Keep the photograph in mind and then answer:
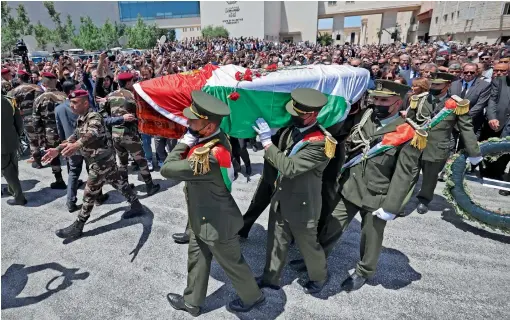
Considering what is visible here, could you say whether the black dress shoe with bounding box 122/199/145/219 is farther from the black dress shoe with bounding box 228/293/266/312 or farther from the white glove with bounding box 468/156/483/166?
the white glove with bounding box 468/156/483/166

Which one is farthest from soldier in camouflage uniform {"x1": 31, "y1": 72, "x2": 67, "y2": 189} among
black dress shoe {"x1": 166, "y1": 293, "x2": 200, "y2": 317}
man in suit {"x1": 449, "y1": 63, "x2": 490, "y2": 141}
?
man in suit {"x1": 449, "y1": 63, "x2": 490, "y2": 141}

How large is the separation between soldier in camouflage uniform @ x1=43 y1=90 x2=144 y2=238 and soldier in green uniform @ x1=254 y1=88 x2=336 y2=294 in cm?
216

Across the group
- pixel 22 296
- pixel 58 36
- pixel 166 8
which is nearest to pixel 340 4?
pixel 166 8

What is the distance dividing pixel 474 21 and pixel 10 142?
138 feet

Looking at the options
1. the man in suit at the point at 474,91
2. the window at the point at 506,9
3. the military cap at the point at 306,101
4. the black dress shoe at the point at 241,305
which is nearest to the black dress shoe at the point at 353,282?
the black dress shoe at the point at 241,305

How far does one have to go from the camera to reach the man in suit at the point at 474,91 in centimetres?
539

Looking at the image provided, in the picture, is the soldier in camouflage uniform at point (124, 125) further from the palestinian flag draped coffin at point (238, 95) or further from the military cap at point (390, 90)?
the military cap at point (390, 90)

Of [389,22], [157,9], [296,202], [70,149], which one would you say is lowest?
[296,202]

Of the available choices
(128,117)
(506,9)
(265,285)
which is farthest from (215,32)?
(265,285)

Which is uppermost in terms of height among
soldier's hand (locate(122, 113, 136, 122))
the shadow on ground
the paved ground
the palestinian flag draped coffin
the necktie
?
the palestinian flag draped coffin

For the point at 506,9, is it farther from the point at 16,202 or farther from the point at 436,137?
the point at 16,202

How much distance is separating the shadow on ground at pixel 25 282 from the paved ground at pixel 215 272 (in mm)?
11

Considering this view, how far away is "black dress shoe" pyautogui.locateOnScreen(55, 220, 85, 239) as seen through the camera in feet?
13.2

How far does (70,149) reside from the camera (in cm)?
344
